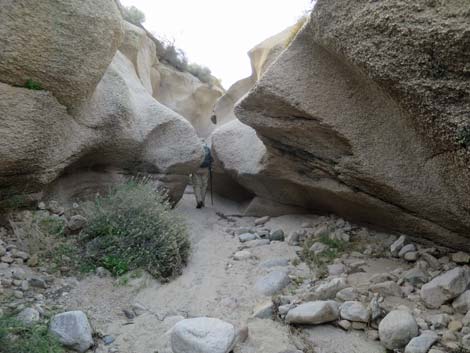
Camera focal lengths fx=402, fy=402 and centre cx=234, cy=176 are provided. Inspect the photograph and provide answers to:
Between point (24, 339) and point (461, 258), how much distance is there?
378 centimetres

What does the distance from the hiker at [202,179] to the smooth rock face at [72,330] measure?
4.80 meters

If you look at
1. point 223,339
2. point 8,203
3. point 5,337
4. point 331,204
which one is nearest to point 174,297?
point 223,339

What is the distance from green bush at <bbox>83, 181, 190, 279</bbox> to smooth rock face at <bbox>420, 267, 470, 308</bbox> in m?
2.48

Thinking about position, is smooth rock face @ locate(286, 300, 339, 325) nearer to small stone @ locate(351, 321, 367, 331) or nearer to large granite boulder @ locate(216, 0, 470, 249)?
small stone @ locate(351, 321, 367, 331)

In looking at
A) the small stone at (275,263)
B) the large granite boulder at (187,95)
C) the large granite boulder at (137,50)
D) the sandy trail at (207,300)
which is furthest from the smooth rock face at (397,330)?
the large granite boulder at (187,95)

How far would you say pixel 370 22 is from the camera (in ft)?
9.34

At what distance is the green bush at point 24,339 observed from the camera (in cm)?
245

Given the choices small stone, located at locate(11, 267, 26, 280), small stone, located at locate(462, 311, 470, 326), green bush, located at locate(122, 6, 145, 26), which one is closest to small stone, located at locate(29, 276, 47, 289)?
small stone, located at locate(11, 267, 26, 280)

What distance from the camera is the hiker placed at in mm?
7719

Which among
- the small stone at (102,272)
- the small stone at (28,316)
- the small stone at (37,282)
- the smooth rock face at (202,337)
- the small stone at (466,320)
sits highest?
the small stone at (466,320)

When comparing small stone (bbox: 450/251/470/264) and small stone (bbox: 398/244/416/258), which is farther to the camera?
small stone (bbox: 398/244/416/258)

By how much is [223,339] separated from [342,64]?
2.65 m

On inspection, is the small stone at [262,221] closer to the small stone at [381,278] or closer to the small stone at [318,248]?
the small stone at [318,248]

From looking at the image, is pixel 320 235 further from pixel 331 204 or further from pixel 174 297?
pixel 174 297
